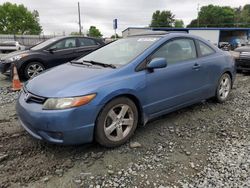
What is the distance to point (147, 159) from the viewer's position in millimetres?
3029

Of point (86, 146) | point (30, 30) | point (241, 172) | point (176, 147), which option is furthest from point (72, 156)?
point (30, 30)

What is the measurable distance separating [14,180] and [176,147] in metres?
2.00

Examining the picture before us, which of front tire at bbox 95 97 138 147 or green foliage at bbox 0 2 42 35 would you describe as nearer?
front tire at bbox 95 97 138 147

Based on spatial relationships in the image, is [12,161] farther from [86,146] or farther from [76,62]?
[76,62]

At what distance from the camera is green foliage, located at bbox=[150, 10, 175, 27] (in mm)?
94875

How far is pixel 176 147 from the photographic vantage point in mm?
3330

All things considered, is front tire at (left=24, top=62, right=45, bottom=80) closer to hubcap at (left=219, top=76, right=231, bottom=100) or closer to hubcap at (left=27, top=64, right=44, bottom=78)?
hubcap at (left=27, top=64, right=44, bottom=78)

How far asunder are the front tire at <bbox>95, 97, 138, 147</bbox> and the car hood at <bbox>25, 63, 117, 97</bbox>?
324 mm

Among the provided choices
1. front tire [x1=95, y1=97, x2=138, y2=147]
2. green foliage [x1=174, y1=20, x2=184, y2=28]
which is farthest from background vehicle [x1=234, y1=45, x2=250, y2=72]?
green foliage [x1=174, y1=20, x2=184, y2=28]

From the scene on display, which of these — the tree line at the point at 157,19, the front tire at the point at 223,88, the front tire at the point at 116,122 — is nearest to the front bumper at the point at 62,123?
the front tire at the point at 116,122

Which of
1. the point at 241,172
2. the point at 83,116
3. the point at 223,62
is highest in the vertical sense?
the point at 223,62

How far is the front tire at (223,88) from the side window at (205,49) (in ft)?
2.04

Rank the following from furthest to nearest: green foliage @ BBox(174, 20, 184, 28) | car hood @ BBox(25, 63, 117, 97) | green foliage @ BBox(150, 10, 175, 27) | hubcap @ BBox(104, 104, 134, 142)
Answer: green foliage @ BBox(174, 20, 184, 28)
green foliage @ BBox(150, 10, 175, 27)
hubcap @ BBox(104, 104, 134, 142)
car hood @ BBox(25, 63, 117, 97)

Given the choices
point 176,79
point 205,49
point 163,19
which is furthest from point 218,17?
point 176,79
